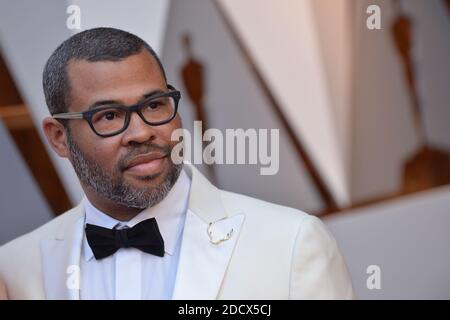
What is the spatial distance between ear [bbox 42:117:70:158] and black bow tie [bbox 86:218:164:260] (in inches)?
10.2

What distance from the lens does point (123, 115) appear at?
1.98m

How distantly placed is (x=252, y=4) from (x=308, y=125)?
44 centimetres

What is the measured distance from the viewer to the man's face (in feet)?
6.46

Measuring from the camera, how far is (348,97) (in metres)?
2.48

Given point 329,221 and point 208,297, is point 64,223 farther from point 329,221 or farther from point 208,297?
point 329,221

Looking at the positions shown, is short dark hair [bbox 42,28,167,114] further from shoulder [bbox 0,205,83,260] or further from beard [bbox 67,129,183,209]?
shoulder [bbox 0,205,83,260]

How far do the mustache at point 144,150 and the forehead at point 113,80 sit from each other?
123 millimetres

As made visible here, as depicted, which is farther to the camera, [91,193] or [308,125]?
[308,125]

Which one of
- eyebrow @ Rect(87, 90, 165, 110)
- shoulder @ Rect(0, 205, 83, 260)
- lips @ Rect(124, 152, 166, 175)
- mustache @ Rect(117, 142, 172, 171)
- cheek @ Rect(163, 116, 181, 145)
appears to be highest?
eyebrow @ Rect(87, 90, 165, 110)

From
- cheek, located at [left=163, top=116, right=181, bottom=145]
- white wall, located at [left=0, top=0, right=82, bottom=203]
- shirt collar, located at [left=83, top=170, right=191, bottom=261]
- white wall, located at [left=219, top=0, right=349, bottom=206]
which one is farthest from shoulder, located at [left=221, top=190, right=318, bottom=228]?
white wall, located at [left=0, top=0, right=82, bottom=203]

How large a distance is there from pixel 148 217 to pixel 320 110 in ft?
2.45

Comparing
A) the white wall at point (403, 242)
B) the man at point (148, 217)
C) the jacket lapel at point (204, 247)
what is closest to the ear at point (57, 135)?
the man at point (148, 217)

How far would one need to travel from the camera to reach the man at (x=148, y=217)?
6.44 ft

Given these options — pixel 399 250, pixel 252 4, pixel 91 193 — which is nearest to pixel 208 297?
pixel 91 193
